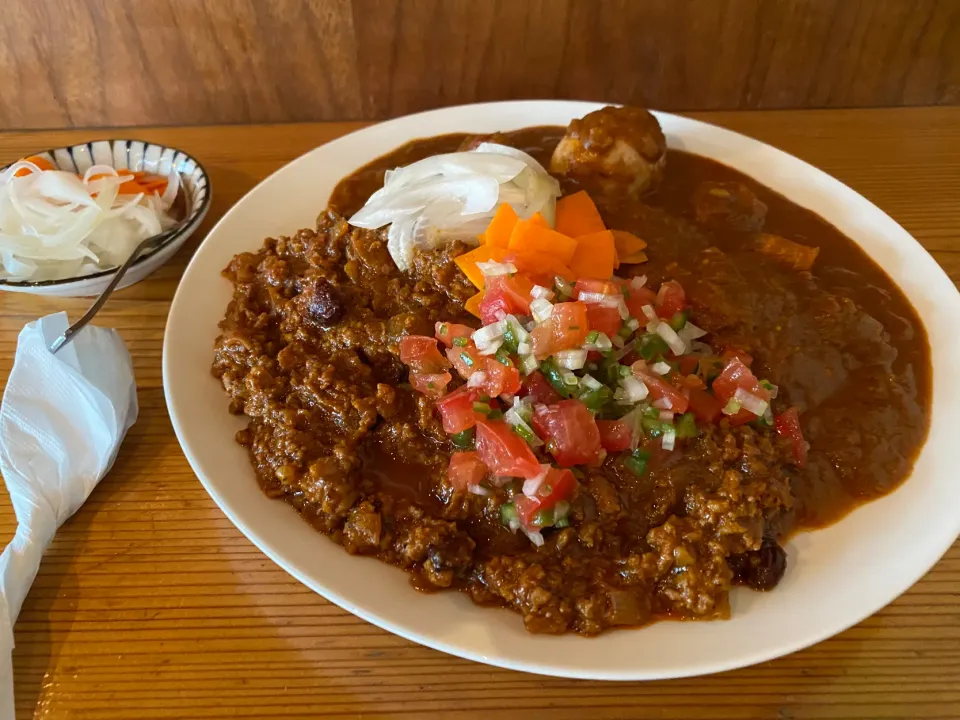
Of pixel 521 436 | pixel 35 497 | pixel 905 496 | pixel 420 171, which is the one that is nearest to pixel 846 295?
pixel 905 496

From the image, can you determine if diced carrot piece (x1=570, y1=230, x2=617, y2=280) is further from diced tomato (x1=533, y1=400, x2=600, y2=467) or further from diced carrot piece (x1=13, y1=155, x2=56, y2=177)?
diced carrot piece (x1=13, y1=155, x2=56, y2=177)

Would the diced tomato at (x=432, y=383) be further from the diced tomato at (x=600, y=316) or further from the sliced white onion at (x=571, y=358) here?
the diced tomato at (x=600, y=316)

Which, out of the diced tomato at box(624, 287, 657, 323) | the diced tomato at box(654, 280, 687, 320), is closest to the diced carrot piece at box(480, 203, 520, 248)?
the diced tomato at box(624, 287, 657, 323)

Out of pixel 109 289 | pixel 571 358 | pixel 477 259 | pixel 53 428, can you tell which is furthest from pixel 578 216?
pixel 53 428

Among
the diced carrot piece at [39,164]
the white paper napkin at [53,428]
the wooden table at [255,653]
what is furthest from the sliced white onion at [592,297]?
the diced carrot piece at [39,164]

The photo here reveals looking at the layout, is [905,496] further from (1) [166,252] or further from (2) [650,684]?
(1) [166,252]

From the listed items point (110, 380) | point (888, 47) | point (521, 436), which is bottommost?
point (110, 380)
